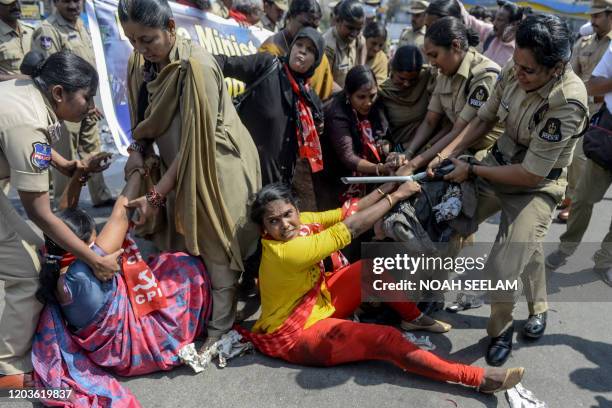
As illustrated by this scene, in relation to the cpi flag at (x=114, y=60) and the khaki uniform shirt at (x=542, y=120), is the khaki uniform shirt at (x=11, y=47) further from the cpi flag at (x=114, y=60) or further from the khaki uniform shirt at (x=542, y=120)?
the khaki uniform shirt at (x=542, y=120)

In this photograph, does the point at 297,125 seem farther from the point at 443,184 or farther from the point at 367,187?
the point at 443,184

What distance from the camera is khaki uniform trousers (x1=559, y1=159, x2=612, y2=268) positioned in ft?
11.0

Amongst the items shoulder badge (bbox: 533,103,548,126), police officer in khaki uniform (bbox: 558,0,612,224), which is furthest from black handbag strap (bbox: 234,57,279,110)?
police officer in khaki uniform (bbox: 558,0,612,224)

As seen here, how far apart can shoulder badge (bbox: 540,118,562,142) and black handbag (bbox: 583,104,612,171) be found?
50.5 inches

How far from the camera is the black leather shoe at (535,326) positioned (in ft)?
8.67

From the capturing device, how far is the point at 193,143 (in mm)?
2273

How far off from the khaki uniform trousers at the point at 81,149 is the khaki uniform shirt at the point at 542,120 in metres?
3.35

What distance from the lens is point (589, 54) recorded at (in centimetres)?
429

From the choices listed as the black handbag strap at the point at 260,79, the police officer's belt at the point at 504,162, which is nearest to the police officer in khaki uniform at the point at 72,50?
the black handbag strap at the point at 260,79

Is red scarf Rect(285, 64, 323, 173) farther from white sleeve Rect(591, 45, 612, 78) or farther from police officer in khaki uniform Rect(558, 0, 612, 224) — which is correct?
police officer in khaki uniform Rect(558, 0, 612, 224)

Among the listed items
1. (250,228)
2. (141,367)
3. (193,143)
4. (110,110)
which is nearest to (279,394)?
(141,367)

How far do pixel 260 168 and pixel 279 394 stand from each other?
129 centimetres

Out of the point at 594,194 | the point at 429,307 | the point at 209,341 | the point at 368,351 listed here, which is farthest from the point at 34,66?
the point at 594,194

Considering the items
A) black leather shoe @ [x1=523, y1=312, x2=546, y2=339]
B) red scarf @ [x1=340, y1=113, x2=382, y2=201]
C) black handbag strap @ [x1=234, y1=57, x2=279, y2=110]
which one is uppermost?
black handbag strap @ [x1=234, y1=57, x2=279, y2=110]
